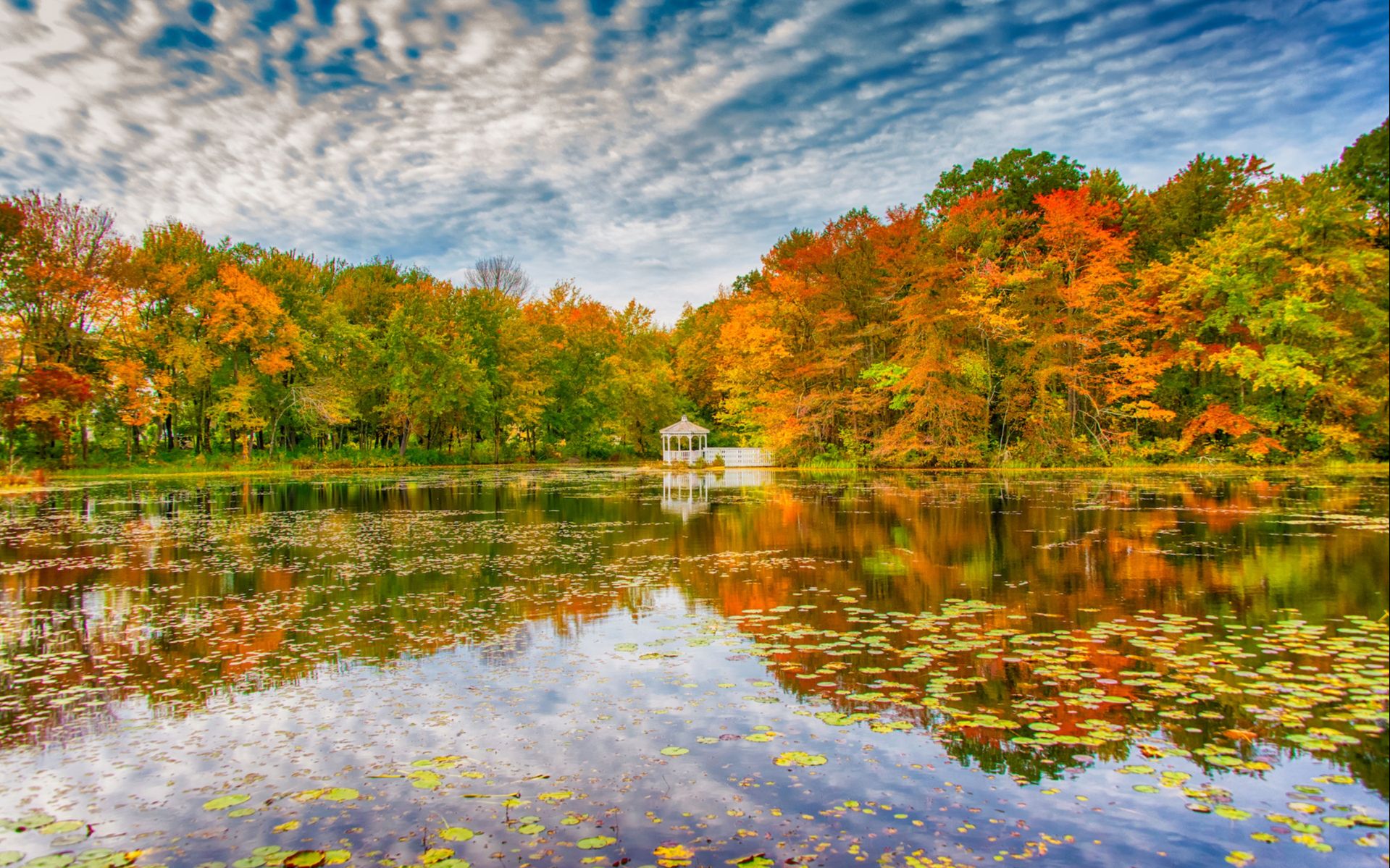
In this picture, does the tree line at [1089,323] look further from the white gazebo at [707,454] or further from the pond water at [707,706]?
the pond water at [707,706]

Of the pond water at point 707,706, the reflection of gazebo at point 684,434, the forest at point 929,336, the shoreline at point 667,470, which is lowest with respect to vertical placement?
the pond water at point 707,706

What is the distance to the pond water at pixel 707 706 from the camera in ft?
11.9

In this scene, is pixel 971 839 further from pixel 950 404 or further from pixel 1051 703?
pixel 950 404

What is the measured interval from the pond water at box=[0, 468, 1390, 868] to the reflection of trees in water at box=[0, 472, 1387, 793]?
0.06 m

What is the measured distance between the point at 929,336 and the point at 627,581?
28.7 m

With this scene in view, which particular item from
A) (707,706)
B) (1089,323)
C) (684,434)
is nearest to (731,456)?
(684,434)

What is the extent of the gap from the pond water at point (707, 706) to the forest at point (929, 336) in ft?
77.9

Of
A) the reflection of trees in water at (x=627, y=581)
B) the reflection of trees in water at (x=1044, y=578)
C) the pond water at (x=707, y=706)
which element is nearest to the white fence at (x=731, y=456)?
the reflection of trees in water at (x=627, y=581)

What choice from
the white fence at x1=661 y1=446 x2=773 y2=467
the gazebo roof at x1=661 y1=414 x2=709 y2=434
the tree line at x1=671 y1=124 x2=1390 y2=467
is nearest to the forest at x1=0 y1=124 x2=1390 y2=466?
the tree line at x1=671 y1=124 x2=1390 y2=467

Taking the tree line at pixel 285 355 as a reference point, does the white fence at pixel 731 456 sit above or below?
below

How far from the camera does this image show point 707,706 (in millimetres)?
5387

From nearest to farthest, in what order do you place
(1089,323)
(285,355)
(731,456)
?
(1089,323), (285,355), (731,456)

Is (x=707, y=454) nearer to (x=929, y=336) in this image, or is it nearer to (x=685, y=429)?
(x=685, y=429)

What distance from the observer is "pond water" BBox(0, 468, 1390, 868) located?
143 inches
